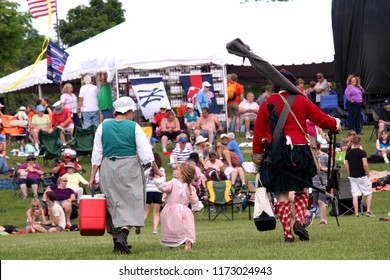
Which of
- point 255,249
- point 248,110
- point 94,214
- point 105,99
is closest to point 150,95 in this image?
point 105,99

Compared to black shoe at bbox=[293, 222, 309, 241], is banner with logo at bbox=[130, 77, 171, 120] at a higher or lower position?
higher

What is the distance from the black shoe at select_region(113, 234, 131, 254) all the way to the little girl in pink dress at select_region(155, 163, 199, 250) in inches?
30.4

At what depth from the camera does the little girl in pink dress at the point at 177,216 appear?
12.8m

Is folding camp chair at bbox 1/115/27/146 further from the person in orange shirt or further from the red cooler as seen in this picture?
the red cooler

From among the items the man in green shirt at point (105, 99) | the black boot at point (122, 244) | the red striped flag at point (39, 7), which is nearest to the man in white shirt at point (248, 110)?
the man in green shirt at point (105, 99)

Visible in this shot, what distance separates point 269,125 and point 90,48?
2249cm

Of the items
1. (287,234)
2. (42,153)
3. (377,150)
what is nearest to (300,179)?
(287,234)

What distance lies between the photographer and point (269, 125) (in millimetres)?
12727

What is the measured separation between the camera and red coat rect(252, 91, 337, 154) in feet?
41.6

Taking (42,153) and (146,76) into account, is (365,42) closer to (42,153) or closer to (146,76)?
(146,76)

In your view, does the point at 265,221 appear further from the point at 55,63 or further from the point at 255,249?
the point at 55,63

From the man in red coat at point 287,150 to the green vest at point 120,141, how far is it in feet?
4.57

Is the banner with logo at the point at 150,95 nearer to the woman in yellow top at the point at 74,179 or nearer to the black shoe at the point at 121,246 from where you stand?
the woman in yellow top at the point at 74,179

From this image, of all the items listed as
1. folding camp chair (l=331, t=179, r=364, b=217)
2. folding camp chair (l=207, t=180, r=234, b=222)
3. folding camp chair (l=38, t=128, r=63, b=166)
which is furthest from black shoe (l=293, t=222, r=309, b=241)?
folding camp chair (l=38, t=128, r=63, b=166)
